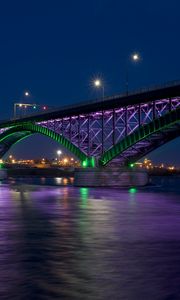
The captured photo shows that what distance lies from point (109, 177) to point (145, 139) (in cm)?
2036

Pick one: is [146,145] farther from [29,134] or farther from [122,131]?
[29,134]

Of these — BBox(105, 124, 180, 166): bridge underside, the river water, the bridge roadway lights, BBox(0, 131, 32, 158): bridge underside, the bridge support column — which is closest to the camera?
the river water

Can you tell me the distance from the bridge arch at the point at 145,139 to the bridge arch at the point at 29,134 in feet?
20.1

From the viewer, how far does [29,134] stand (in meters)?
144

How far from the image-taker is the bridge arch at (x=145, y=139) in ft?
230

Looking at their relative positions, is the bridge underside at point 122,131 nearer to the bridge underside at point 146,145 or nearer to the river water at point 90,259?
the bridge underside at point 146,145

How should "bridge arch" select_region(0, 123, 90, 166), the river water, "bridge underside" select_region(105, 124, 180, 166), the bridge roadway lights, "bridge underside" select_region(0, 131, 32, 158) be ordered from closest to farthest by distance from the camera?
the river water → the bridge roadway lights → "bridge underside" select_region(105, 124, 180, 166) → "bridge arch" select_region(0, 123, 90, 166) → "bridge underside" select_region(0, 131, 32, 158)

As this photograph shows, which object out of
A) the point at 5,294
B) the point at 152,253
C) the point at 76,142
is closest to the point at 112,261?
the point at 152,253

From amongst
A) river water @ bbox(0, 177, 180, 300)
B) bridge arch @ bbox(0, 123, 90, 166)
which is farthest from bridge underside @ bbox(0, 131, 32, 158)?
river water @ bbox(0, 177, 180, 300)

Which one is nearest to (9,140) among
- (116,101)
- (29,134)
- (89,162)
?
(29,134)

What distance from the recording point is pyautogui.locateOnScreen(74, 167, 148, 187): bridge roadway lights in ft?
195

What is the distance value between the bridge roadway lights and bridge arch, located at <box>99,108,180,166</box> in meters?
11.0

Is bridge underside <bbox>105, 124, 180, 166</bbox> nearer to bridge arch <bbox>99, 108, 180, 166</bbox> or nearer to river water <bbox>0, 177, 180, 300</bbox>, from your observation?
bridge arch <bbox>99, 108, 180, 166</bbox>

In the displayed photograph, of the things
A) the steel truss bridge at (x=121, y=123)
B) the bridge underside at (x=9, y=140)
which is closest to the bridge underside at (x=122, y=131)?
the steel truss bridge at (x=121, y=123)
